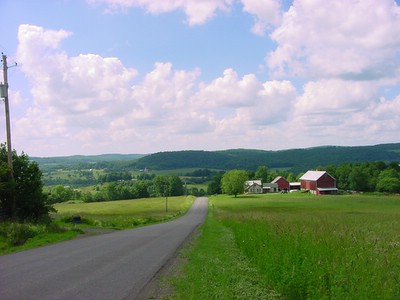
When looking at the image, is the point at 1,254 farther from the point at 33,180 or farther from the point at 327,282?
the point at 327,282

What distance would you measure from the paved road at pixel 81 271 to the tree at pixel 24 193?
898 centimetres

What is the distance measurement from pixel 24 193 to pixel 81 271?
57.2 feet

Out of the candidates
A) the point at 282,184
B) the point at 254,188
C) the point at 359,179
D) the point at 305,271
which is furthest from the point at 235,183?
the point at 305,271

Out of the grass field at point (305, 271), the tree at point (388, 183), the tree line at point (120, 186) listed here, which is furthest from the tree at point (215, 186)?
the grass field at point (305, 271)

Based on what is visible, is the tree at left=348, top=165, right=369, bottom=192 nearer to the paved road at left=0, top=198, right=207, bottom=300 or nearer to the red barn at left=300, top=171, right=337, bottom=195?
the red barn at left=300, top=171, right=337, bottom=195

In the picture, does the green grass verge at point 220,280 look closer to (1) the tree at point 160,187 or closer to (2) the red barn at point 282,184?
(1) the tree at point 160,187

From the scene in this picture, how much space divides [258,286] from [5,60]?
2401 centimetres

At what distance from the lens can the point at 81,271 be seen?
13.2 metres

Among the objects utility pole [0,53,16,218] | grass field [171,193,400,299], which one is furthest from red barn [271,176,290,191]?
grass field [171,193,400,299]

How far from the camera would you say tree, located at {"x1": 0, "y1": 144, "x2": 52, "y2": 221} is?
27.8 meters

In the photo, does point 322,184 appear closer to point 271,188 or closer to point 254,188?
point 254,188

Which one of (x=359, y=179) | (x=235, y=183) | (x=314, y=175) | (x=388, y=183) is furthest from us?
(x=314, y=175)

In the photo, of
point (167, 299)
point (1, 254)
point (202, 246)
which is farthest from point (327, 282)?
point (1, 254)

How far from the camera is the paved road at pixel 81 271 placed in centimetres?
1022
